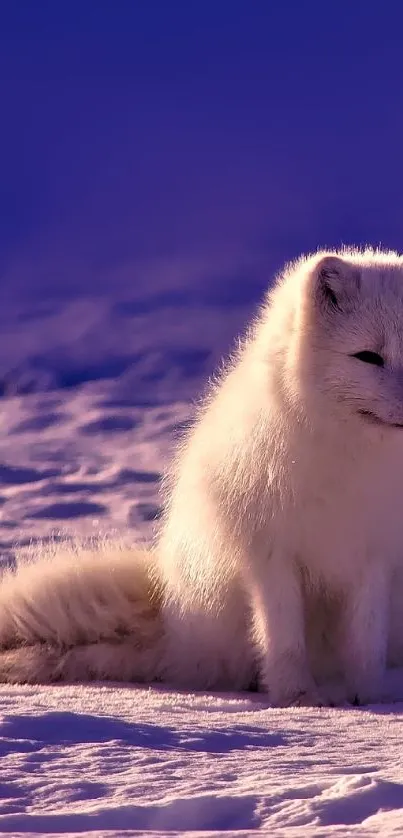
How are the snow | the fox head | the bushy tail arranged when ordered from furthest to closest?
the bushy tail, the fox head, the snow

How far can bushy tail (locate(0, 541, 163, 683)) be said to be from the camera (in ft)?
10.9

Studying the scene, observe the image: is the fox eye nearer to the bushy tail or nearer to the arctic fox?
the arctic fox

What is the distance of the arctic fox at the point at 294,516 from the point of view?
2838 millimetres

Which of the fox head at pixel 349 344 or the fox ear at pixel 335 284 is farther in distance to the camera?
the fox ear at pixel 335 284

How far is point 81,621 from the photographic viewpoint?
11.1 feet

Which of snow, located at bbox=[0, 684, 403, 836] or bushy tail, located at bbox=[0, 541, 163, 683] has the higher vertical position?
bushy tail, located at bbox=[0, 541, 163, 683]

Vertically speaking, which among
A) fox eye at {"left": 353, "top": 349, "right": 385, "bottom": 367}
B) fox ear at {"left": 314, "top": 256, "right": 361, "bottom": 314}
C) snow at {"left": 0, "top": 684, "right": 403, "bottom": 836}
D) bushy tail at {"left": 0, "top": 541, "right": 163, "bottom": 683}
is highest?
fox ear at {"left": 314, "top": 256, "right": 361, "bottom": 314}

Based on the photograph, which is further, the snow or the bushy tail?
the bushy tail

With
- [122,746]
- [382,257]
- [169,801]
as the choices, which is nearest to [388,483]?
[382,257]

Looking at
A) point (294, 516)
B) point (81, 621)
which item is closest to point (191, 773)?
Result: point (294, 516)

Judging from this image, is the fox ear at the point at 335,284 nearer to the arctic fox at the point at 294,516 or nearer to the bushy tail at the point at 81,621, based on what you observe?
the arctic fox at the point at 294,516

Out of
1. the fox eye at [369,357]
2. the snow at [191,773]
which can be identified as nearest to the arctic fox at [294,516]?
the fox eye at [369,357]

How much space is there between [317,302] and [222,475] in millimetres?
529

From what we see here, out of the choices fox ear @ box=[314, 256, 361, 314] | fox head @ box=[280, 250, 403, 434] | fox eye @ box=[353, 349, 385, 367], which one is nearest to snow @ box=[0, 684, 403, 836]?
fox head @ box=[280, 250, 403, 434]
